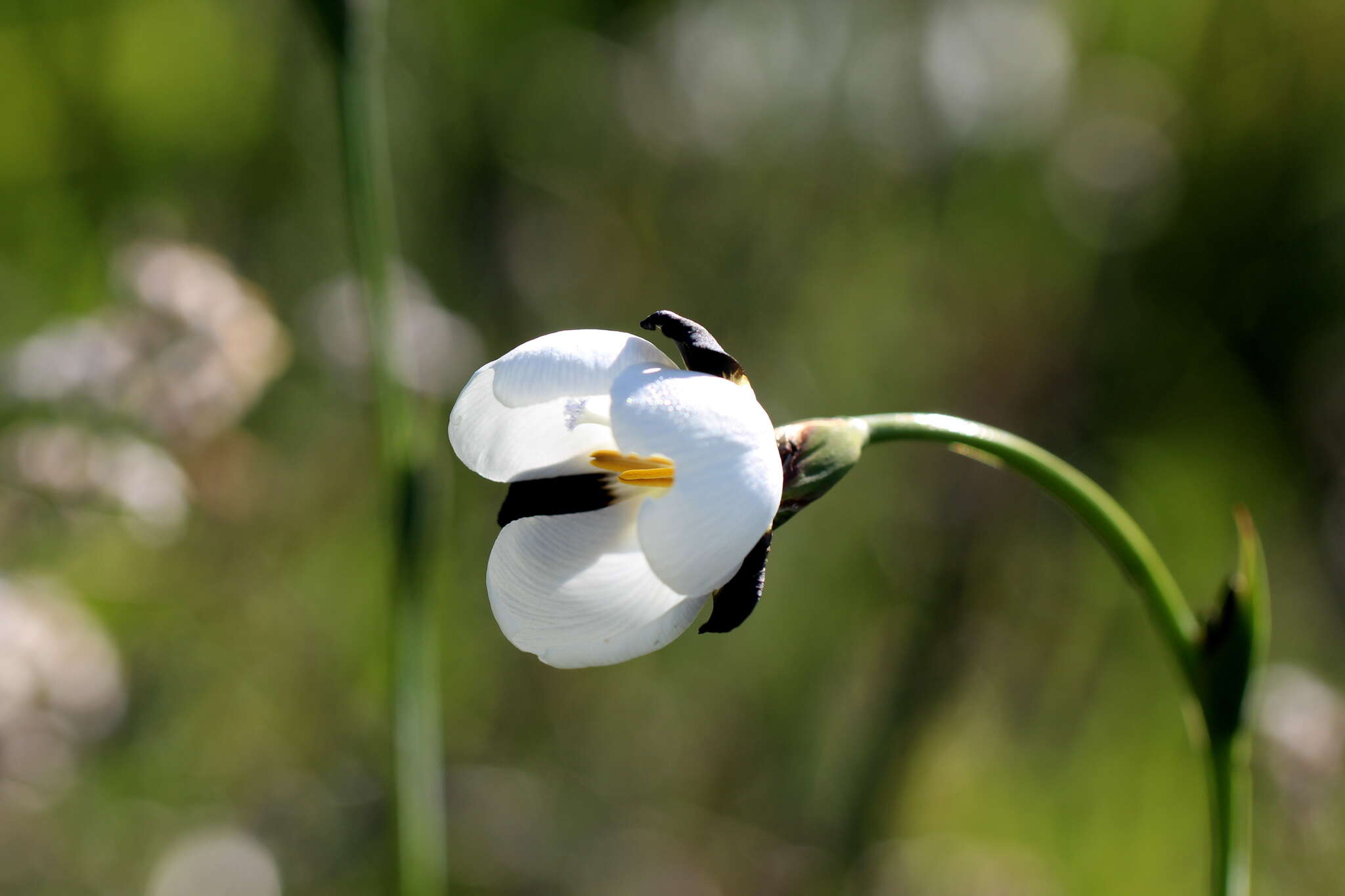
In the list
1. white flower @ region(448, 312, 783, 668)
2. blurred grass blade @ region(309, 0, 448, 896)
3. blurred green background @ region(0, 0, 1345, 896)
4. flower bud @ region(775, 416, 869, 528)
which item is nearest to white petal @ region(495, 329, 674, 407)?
white flower @ region(448, 312, 783, 668)

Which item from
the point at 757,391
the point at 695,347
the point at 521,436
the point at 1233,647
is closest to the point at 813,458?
the point at 695,347

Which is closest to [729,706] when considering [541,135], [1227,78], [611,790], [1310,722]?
[611,790]

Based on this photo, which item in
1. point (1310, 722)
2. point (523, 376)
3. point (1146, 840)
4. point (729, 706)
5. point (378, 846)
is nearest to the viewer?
point (523, 376)

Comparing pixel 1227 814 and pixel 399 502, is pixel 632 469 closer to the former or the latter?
pixel 399 502

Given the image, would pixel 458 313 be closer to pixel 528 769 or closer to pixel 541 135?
pixel 541 135

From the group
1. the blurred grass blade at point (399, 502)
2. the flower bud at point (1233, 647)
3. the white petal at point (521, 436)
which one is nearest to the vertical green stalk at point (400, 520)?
the blurred grass blade at point (399, 502)

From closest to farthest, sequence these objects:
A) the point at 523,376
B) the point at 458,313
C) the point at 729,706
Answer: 1. the point at 523,376
2. the point at 729,706
3. the point at 458,313

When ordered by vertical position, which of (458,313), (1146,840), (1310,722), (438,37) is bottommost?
(1146,840)

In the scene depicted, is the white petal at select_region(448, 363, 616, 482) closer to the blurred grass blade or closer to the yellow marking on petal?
the yellow marking on petal
